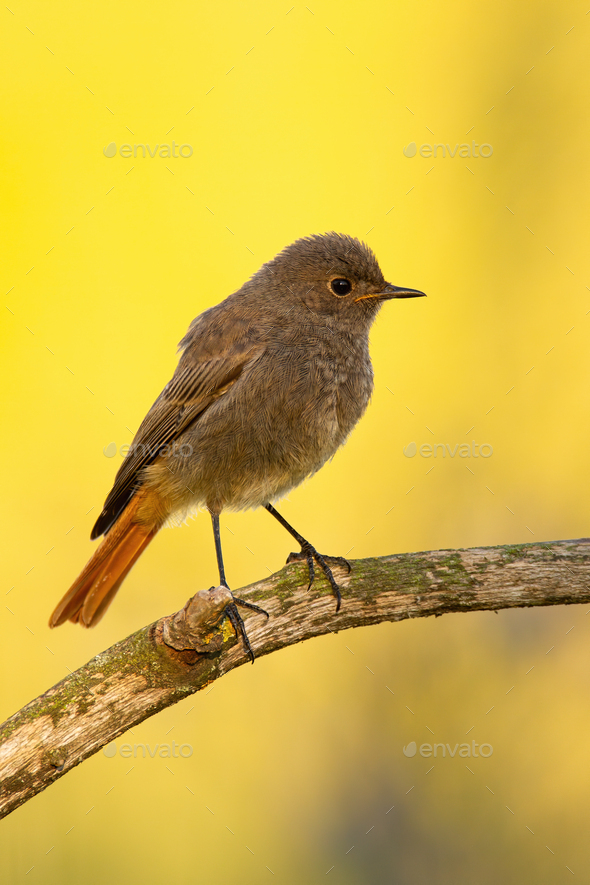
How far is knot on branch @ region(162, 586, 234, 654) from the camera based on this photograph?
276cm

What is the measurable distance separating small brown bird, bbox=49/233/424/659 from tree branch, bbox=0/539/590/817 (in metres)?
0.24

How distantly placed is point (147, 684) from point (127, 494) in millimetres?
1403

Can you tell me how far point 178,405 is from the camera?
163 inches

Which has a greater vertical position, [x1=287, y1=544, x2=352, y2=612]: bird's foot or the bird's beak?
the bird's beak

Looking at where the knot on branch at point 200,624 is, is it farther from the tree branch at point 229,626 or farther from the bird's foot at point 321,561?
the bird's foot at point 321,561

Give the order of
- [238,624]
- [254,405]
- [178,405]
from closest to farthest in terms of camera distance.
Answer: [238,624] → [254,405] → [178,405]

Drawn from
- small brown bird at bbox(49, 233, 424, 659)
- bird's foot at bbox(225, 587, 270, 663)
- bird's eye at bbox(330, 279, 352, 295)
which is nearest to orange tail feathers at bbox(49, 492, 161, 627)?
small brown bird at bbox(49, 233, 424, 659)

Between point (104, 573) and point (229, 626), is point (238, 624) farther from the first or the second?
point (104, 573)

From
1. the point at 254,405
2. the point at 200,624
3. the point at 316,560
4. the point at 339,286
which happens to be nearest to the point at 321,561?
the point at 316,560

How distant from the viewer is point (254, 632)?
132 inches

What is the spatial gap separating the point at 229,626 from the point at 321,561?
1.99ft

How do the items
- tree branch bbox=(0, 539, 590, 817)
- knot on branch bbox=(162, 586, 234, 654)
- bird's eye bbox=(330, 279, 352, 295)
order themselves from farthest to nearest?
bird's eye bbox=(330, 279, 352, 295) < tree branch bbox=(0, 539, 590, 817) < knot on branch bbox=(162, 586, 234, 654)

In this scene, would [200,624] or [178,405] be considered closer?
[200,624]

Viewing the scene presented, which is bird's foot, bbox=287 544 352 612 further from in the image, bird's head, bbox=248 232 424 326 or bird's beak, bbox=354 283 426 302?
bird's beak, bbox=354 283 426 302
